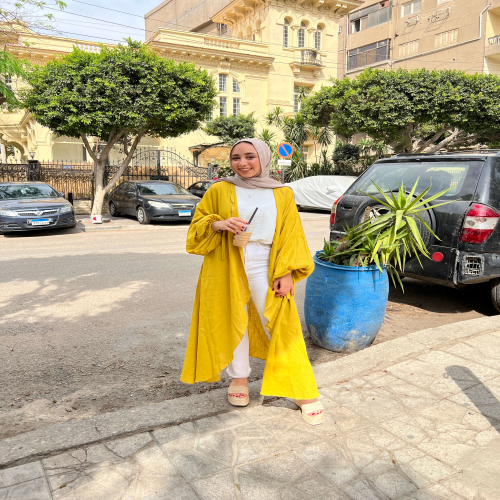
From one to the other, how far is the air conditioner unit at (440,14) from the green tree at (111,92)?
95.5 feet

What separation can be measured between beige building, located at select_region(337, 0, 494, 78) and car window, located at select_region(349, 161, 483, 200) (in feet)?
110

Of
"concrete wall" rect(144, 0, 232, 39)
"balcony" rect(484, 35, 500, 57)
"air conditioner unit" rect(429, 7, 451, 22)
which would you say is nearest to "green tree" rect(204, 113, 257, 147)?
"balcony" rect(484, 35, 500, 57)

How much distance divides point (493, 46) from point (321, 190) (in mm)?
23680

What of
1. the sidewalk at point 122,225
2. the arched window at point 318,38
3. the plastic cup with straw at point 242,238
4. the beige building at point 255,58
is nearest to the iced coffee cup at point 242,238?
the plastic cup with straw at point 242,238

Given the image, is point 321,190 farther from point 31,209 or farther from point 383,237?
point 383,237

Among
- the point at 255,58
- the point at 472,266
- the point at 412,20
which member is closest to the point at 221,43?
the point at 255,58

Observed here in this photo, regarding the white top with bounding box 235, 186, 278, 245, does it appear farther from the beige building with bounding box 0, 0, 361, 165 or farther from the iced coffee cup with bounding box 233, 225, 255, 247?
the beige building with bounding box 0, 0, 361, 165

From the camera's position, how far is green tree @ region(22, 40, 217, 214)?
1348 cm

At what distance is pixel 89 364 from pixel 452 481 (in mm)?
2825

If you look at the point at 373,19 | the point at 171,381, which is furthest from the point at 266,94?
the point at 171,381

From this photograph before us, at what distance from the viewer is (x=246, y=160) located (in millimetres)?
2781

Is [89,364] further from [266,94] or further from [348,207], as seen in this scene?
[266,94]

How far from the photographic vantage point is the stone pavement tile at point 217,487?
217 cm

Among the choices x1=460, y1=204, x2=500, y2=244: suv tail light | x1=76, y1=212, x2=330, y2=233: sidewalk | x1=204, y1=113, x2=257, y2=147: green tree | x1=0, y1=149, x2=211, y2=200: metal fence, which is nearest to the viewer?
x1=460, y1=204, x2=500, y2=244: suv tail light
